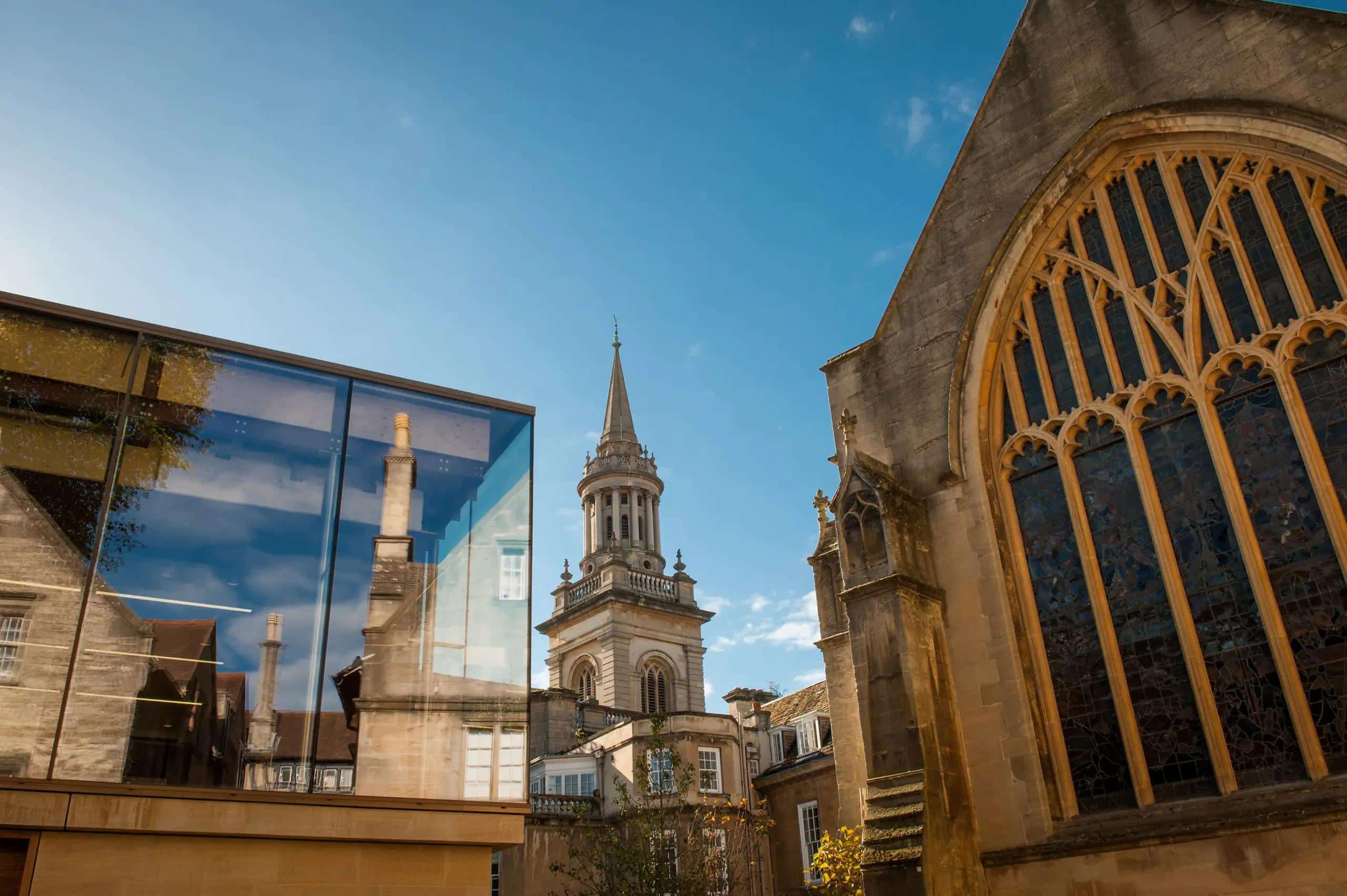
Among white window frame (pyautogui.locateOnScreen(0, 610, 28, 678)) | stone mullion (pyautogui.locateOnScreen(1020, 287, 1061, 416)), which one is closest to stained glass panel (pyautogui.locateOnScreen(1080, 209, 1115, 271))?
stone mullion (pyautogui.locateOnScreen(1020, 287, 1061, 416))

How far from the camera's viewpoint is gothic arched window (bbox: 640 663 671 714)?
5644 centimetres

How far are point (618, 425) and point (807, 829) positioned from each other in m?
38.8

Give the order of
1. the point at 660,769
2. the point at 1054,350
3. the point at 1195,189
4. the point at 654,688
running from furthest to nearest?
the point at 654,688
the point at 660,769
the point at 1054,350
the point at 1195,189

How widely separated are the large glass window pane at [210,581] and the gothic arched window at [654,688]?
44231 millimetres

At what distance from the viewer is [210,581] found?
12.6m

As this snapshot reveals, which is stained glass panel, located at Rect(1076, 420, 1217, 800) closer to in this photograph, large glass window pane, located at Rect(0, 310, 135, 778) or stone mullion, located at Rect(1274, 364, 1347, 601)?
stone mullion, located at Rect(1274, 364, 1347, 601)

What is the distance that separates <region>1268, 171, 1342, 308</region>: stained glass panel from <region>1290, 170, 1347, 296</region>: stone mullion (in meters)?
0.04

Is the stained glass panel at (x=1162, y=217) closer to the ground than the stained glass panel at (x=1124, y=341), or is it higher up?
higher up

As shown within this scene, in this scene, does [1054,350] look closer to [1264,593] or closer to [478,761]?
[1264,593]

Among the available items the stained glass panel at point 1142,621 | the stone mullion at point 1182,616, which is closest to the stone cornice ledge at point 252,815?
the stained glass panel at point 1142,621

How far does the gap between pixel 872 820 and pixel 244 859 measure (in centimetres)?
700

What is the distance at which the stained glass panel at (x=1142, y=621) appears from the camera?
12180 millimetres

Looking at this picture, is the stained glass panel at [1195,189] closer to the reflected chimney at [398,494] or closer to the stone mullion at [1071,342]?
the stone mullion at [1071,342]

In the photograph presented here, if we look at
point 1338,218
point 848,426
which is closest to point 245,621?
point 848,426
